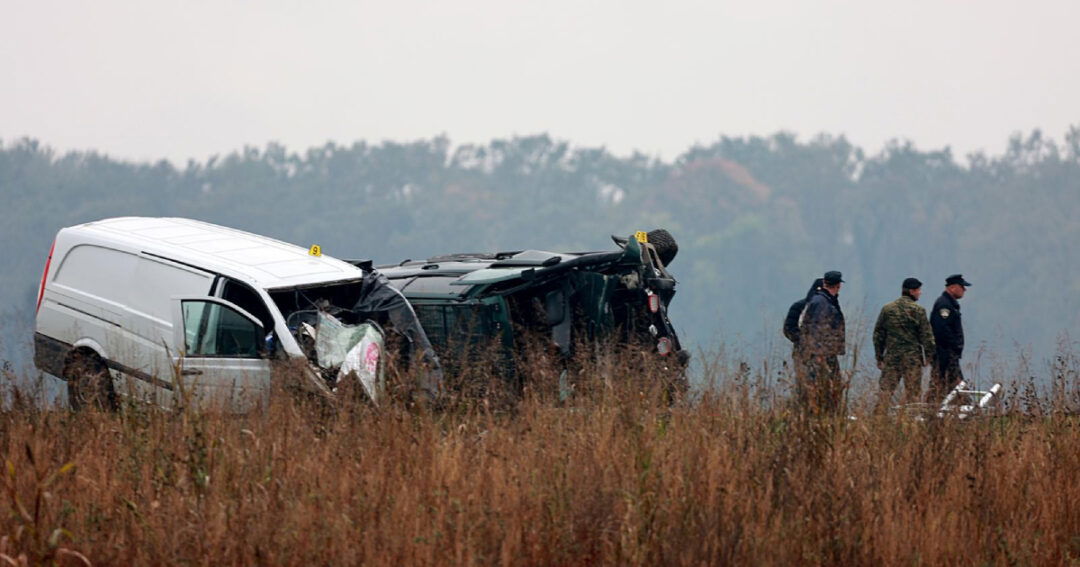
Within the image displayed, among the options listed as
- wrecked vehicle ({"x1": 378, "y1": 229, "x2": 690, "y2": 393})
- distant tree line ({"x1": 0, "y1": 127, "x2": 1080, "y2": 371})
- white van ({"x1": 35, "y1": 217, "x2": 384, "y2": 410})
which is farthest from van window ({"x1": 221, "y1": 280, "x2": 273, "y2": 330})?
distant tree line ({"x1": 0, "y1": 127, "x2": 1080, "y2": 371})

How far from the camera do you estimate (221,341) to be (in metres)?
11.6

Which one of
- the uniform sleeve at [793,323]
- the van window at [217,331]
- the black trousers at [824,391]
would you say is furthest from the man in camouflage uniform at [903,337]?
the van window at [217,331]

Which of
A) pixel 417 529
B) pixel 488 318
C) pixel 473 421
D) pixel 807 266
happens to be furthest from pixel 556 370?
pixel 807 266

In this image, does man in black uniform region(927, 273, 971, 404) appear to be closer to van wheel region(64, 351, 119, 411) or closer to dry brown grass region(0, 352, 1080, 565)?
dry brown grass region(0, 352, 1080, 565)

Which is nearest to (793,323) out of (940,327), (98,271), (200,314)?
(940,327)

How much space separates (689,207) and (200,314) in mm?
118238

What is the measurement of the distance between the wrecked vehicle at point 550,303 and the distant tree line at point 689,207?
310 ft

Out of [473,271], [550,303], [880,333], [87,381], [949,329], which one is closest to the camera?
[87,381]

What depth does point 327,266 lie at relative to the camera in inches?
500

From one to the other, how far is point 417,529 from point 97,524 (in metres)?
1.70

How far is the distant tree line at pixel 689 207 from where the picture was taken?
113938 millimetres

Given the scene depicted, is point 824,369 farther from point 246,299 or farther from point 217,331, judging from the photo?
point 246,299

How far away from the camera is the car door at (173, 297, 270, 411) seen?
11492 mm

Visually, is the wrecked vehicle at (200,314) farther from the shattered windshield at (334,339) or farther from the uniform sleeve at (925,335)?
the uniform sleeve at (925,335)
